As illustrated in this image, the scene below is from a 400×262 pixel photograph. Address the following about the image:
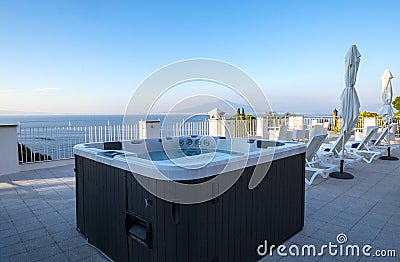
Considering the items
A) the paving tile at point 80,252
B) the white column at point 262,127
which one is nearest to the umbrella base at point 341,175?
the paving tile at point 80,252

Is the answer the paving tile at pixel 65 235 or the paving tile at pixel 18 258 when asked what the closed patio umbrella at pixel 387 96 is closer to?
the paving tile at pixel 65 235

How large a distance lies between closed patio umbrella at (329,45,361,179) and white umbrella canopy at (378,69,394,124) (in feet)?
10.1

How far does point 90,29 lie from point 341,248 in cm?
758

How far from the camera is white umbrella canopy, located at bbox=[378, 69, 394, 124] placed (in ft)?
23.0

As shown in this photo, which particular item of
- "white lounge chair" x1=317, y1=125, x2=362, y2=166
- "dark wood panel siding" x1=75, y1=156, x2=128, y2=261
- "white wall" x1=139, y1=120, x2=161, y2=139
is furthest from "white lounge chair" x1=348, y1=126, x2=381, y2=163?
"dark wood panel siding" x1=75, y1=156, x2=128, y2=261

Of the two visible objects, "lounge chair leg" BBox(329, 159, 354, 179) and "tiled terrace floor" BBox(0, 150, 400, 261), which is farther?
"lounge chair leg" BBox(329, 159, 354, 179)

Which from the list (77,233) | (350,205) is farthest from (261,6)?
(77,233)

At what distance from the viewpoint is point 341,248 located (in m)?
2.40

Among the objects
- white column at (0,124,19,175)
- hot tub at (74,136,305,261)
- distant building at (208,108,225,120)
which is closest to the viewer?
hot tub at (74,136,305,261)

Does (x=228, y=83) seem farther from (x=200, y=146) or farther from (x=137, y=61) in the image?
(x=137, y=61)

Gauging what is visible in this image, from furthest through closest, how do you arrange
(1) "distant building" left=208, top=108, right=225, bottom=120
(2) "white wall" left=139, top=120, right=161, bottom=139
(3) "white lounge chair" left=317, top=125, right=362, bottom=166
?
(1) "distant building" left=208, top=108, right=225, bottom=120 → (2) "white wall" left=139, top=120, right=161, bottom=139 → (3) "white lounge chair" left=317, top=125, right=362, bottom=166

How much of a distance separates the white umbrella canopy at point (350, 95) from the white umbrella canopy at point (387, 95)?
10.1 ft

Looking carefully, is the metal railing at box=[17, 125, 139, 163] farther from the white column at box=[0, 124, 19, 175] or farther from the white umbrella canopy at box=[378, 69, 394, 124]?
the white umbrella canopy at box=[378, 69, 394, 124]

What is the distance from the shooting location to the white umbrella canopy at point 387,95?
700 cm
